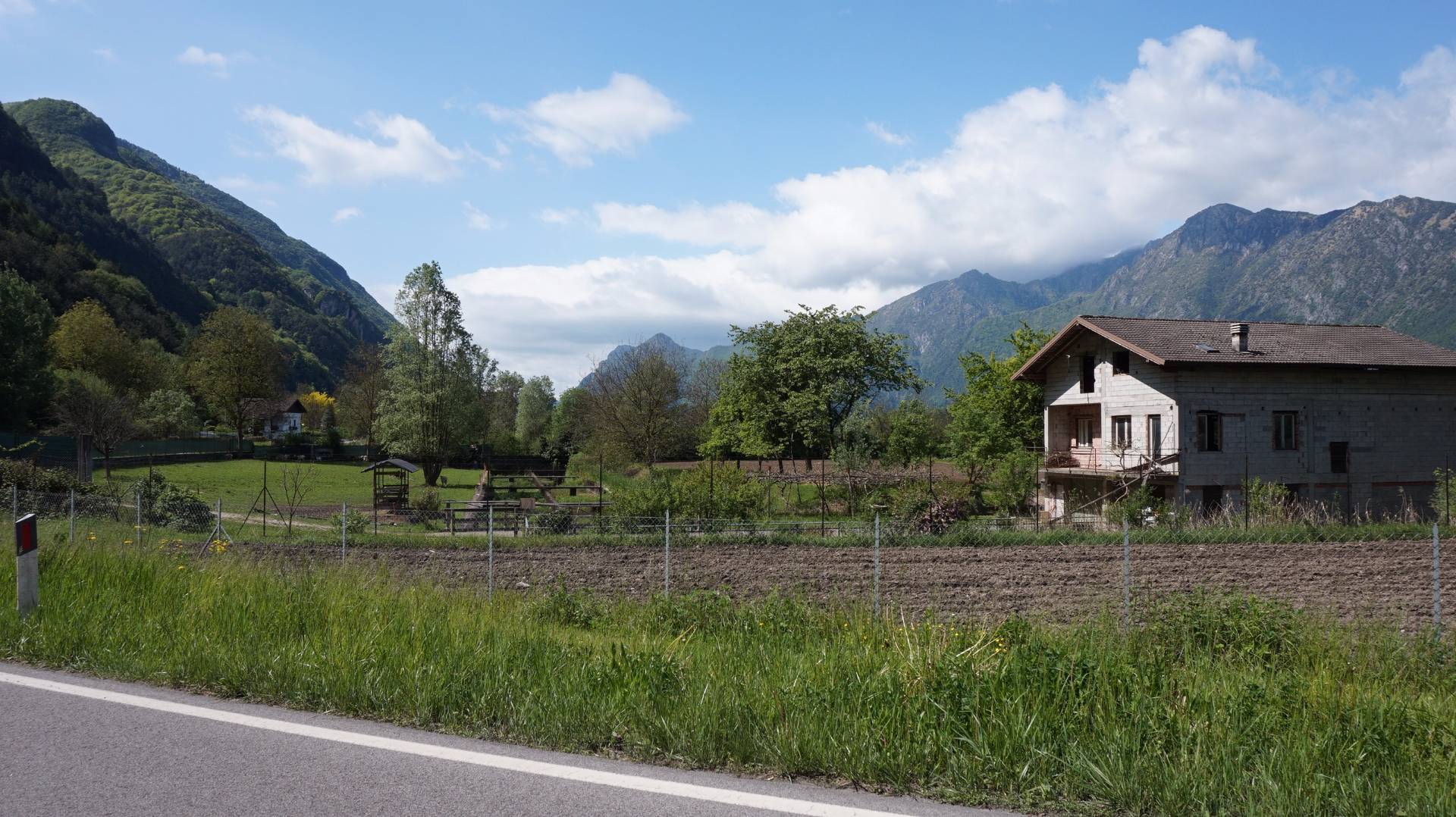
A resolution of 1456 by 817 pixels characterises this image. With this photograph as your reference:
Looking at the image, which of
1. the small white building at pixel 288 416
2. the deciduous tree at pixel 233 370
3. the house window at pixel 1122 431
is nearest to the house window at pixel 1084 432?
the house window at pixel 1122 431

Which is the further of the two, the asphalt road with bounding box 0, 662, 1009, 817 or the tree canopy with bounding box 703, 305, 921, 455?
the tree canopy with bounding box 703, 305, 921, 455

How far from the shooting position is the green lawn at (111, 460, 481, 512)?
35.7 metres

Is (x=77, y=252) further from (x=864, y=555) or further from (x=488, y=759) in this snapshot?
(x=488, y=759)

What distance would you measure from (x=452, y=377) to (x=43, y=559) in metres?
43.8

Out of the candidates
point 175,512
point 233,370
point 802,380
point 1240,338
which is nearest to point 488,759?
point 175,512

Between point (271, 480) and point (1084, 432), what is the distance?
129 feet

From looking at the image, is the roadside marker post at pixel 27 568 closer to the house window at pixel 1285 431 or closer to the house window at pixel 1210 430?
the house window at pixel 1210 430

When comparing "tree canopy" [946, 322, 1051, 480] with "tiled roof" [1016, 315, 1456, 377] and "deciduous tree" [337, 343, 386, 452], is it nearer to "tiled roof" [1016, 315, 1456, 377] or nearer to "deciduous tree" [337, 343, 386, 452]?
"tiled roof" [1016, 315, 1456, 377]

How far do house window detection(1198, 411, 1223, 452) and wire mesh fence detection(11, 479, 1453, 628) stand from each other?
345 inches

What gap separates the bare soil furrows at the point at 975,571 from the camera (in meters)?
12.9

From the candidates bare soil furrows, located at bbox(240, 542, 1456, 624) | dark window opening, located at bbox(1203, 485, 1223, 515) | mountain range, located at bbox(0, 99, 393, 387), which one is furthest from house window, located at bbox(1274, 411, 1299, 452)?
mountain range, located at bbox(0, 99, 393, 387)

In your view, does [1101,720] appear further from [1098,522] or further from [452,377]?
[452,377]

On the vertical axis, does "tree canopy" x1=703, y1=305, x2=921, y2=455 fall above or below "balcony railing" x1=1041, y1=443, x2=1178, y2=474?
above

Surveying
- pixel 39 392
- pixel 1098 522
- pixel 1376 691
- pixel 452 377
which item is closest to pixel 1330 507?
pixel 1098 522
